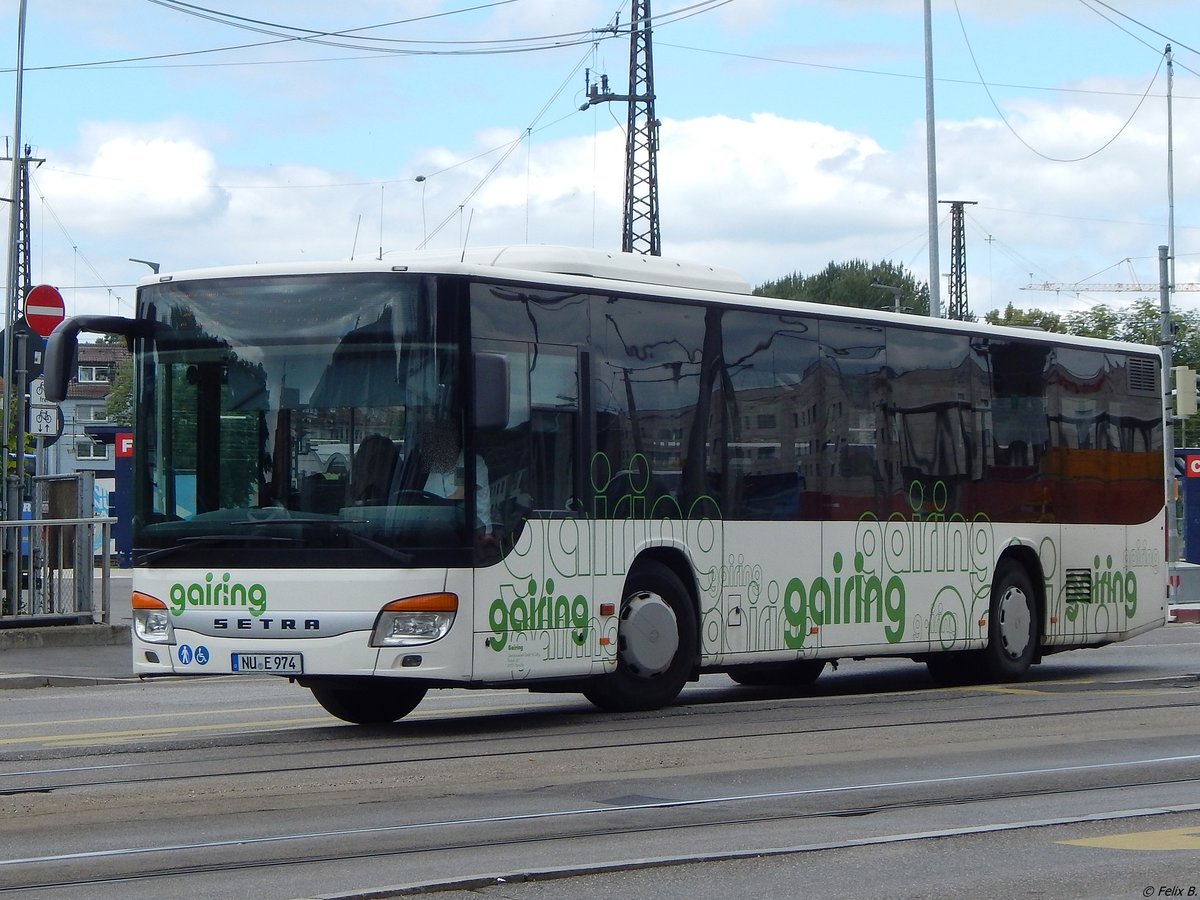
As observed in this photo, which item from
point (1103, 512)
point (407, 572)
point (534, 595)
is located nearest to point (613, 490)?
point (534, 595)

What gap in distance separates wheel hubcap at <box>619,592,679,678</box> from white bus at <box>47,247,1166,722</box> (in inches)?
0.7

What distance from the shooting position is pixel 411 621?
38.4ft

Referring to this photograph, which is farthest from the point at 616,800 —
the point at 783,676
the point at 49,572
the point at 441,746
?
the point at 49,572

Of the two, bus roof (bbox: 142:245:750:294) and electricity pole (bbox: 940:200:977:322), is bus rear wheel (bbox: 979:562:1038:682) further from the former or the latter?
electricity pole (bbox: 940:200:977:322)

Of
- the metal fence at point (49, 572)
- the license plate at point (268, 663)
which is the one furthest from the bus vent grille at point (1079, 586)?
the metal fence at point (49, 572)

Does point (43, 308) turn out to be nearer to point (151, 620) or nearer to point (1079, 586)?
point (151, 620)

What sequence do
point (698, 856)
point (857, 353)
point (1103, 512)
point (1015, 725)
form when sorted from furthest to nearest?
1. point (1103, 512)
2. point (857, 353)
3. point (1015, 725)
4. point (698, 856)

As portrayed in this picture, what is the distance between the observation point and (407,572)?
11695mm

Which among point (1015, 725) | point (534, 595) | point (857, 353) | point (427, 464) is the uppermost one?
point (857, 353)

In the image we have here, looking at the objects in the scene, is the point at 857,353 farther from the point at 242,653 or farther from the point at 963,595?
the point at 242,653

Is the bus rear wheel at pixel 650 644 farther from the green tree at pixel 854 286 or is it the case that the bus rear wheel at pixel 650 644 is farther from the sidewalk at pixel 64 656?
the green tree at pixel 854 286

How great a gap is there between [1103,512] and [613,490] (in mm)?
7103

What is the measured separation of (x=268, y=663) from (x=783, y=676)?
674 centimetres

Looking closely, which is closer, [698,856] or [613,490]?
[698,856]
